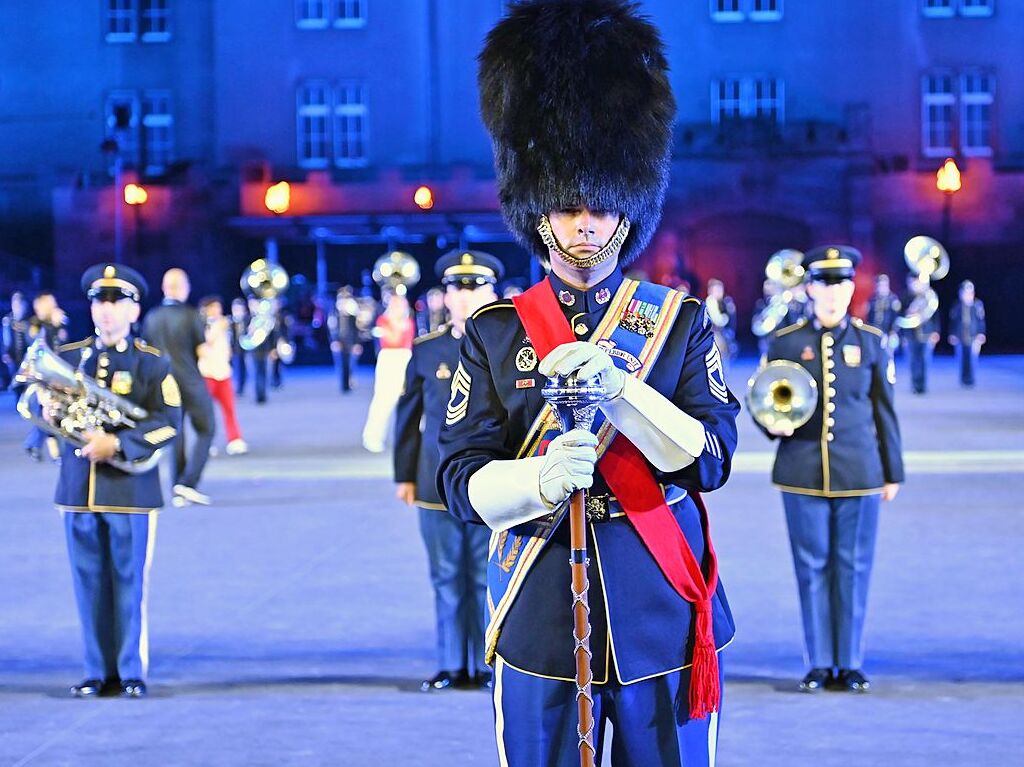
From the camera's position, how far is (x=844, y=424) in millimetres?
7363

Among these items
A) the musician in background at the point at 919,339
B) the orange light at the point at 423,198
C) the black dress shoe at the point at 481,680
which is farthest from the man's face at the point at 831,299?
the orange light at the point at 423,198

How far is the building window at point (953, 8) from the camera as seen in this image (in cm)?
3944

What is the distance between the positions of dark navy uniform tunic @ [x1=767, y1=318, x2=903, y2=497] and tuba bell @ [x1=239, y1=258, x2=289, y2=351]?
17864 millimetres

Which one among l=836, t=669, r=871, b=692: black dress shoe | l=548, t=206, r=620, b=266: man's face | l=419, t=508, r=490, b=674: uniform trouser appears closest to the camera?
l=548, t=206, r=620, b=266: man's face

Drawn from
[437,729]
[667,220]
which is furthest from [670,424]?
[667,220]

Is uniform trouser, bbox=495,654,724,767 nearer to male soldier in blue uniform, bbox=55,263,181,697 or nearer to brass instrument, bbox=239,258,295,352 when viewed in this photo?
male soldier in blue uniform, bbox=55,263,181,697

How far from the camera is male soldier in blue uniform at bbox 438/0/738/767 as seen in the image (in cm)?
366

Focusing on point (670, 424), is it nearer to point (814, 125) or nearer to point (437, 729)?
point (437, 729)

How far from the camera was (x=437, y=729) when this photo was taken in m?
6.66

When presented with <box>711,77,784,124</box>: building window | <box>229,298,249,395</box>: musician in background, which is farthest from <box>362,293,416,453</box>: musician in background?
<box>711,77,784,124</box>: building window

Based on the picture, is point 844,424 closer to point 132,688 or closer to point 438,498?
point 438,498

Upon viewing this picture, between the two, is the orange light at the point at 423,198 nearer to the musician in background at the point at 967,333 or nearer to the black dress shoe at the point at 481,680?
the musician in background at the point at 967,333

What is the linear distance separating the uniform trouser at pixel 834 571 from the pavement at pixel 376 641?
21 cm

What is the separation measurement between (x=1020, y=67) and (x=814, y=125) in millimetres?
5587
